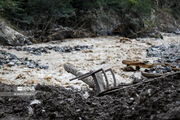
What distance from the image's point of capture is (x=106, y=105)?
2.82m

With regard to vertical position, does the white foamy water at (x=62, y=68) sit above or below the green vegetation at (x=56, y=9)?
below

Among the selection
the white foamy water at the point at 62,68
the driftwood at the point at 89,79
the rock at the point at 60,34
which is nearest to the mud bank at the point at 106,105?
the driftwood at the point at 89,79

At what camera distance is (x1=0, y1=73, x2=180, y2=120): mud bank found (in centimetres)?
222

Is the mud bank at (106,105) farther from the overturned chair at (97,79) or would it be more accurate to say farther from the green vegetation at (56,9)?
the green vegetation at (56,9)

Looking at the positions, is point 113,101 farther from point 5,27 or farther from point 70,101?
point 5,27

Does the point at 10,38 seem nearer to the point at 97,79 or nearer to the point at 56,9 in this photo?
the point at 56,9

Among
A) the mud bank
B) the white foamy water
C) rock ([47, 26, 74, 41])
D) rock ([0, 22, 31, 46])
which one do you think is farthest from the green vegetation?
the mud bank

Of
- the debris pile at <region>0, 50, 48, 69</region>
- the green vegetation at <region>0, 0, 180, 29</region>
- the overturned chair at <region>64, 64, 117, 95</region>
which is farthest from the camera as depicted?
the green vegetation at <region>0, 0, 180, 29</region>

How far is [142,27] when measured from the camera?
53.8 ft

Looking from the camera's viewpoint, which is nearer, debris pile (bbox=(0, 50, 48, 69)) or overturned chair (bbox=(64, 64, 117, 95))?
overturned chair (bbox=(64, 64, 117, 95))

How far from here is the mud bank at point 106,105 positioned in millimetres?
2225

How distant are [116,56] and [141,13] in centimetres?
953

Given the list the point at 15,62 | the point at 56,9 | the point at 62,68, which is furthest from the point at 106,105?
the point at 56,9

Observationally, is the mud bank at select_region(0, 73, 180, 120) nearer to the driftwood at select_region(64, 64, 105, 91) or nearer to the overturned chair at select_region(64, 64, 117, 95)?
the overturned chair at select_region(64, 64, 117, 95)
